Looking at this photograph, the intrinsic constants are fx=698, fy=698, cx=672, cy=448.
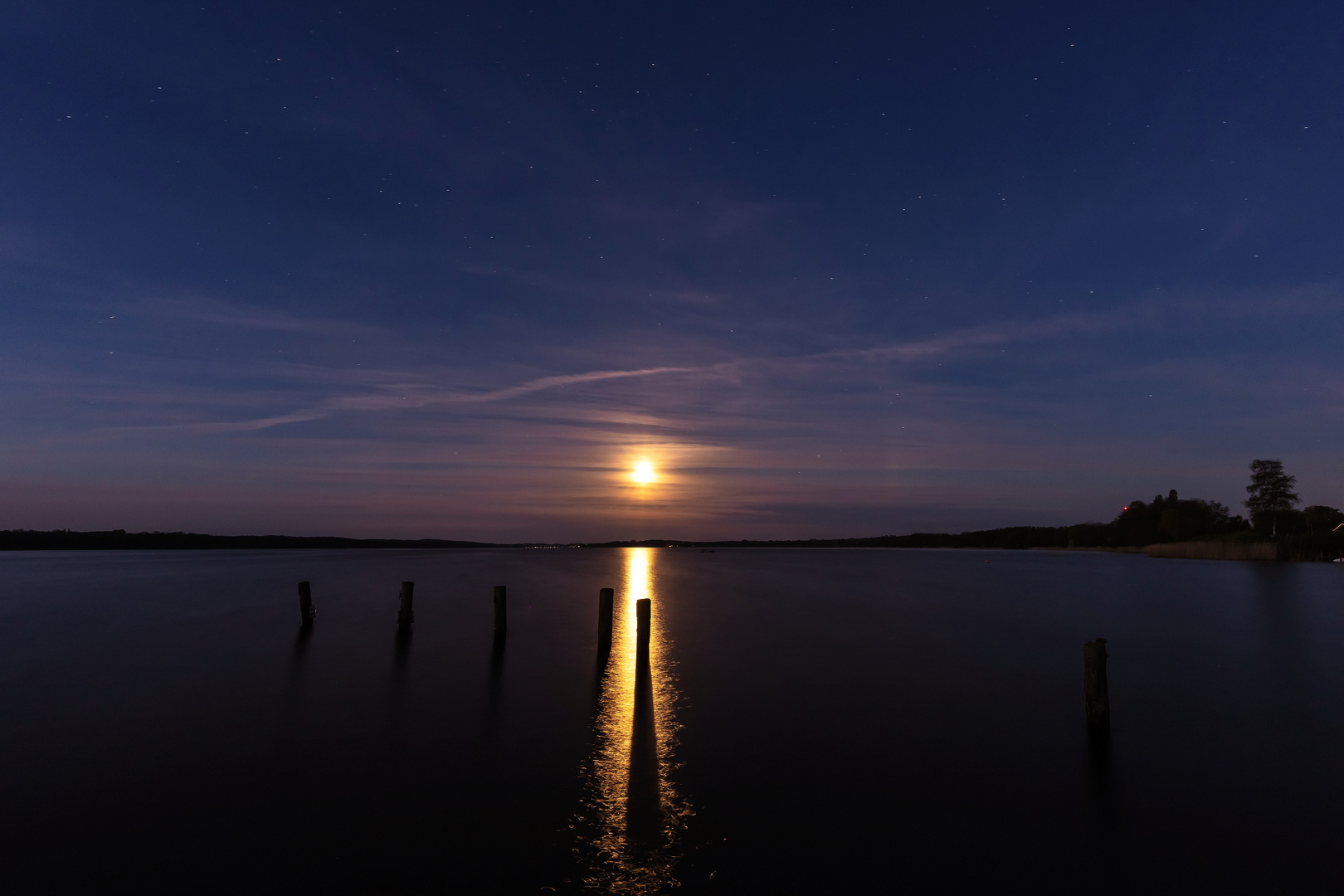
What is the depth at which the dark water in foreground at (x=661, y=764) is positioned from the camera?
830 centimetres

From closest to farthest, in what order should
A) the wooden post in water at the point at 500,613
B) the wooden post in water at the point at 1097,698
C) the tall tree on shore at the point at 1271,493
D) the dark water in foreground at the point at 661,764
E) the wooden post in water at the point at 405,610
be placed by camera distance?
the dark water in foreground at the point at 661,764, the wooden post in water at the point at 1097,698, the wooden post in water at the point at 500,613, the wooden post in water at the point at 405,610, the tall tree on shore at the point at 1271,493

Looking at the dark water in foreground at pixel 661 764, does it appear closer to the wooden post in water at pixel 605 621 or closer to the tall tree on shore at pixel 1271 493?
the wooden post in water at pixel 605 621

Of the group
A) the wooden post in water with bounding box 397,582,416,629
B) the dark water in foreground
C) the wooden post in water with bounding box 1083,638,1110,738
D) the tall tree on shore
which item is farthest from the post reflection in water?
the tall tree on shore

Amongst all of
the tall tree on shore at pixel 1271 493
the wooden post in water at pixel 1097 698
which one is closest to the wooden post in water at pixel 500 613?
the wooden post in water at pixel 1097 698

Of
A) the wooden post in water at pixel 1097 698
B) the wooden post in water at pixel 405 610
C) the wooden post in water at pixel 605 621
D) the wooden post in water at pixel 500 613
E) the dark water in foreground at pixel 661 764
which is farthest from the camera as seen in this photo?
the wooden post in water at pixel 405 610

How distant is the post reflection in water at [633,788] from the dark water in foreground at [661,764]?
6cm

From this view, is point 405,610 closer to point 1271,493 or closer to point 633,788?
point 633,788

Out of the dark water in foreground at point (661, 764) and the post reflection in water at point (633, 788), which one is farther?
the dark water in foreground at point (661, 764)

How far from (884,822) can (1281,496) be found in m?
150

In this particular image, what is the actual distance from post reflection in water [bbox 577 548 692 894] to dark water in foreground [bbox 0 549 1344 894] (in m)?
0.06

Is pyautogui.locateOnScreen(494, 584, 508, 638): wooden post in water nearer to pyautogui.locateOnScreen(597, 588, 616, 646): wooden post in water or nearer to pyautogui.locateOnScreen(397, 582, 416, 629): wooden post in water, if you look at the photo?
pyautogui.locateOnScreen(397, 582, 416, 629): wooden post in water

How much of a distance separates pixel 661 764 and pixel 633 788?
1.25 metres

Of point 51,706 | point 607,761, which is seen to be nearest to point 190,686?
point 51,706

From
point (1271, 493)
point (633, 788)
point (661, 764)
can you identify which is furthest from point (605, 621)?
point (1271, 493)
